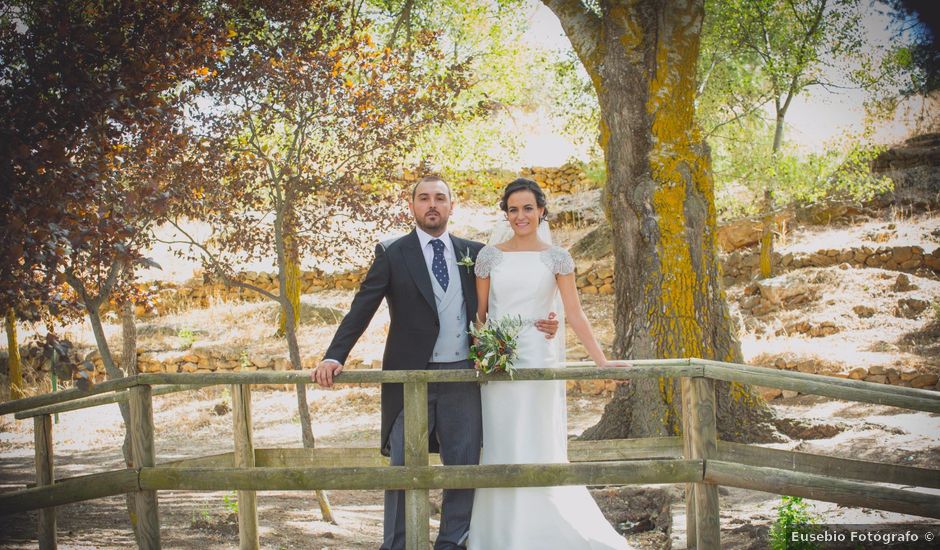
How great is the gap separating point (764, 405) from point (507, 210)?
4.18 metres

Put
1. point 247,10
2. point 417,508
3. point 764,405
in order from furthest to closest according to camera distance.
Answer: point 764,405 → point 247,10 → point 417,508

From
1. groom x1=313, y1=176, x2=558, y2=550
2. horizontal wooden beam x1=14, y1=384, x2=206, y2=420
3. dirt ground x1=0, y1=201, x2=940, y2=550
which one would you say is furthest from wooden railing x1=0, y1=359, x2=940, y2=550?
dirt ground x1=0, y1=201, x2=940, y2=550

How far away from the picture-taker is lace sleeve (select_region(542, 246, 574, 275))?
439cm

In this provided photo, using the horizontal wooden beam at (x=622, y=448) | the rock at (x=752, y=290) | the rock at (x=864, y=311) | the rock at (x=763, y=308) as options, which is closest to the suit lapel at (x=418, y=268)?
the horizontal wooden beam at (x=622, y=448)

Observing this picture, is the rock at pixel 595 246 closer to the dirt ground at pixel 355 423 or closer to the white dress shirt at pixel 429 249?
the dirt ground at pixel 355 423

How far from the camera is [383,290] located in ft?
13.7

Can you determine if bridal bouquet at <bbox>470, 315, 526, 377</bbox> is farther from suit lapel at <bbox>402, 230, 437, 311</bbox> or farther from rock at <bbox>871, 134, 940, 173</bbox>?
rock at <bbox>871, 134, 940, 173</bbox>

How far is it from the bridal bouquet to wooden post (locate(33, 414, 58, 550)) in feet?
8.57

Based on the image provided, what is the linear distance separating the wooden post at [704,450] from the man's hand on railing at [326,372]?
1861 millimetres

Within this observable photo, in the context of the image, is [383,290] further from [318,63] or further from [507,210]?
[318,63]

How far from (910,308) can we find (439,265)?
9886 millimetres

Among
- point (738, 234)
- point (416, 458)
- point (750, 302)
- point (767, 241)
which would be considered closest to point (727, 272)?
point (738, 234)

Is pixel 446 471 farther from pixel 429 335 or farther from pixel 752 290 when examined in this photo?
pixel 752 290

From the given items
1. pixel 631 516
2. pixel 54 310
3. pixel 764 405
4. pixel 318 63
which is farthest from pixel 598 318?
pixel 54 310
